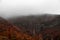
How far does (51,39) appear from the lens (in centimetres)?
170

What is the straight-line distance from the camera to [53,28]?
1.73 metres

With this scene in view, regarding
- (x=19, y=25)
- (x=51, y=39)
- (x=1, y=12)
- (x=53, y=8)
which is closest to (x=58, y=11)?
(x=53, y=8)

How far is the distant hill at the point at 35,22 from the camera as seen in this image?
1.74 m

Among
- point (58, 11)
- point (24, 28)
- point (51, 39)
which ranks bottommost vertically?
point (51, 39)

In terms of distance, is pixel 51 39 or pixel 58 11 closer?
pixel 51 39

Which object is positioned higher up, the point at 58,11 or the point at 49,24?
the point at 58,11

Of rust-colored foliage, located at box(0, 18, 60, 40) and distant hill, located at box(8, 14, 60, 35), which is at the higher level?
distant hill, located at box(8, 14, 60, 35)

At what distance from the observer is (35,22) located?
5.81ft

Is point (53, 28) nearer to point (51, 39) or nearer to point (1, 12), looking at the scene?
point (51, 39)

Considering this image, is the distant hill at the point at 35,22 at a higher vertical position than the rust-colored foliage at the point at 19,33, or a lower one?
higher

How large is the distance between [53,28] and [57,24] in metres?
0.06

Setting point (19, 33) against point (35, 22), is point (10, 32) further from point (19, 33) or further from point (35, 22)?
point (35, 22)

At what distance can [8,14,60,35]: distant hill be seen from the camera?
5.71ft

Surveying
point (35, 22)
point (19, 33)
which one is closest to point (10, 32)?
point (19, 33)
